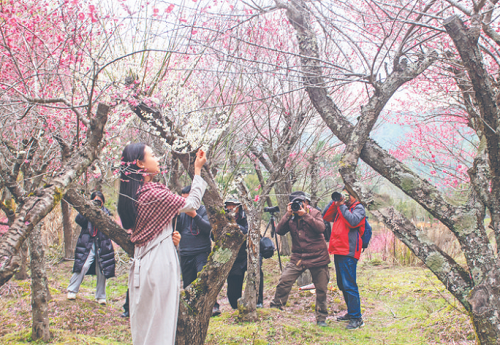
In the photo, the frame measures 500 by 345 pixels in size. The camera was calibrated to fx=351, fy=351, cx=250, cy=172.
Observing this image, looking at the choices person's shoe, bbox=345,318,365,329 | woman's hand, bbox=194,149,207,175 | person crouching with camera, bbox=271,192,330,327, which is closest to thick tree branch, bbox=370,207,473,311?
woman's hand, bbox=194,149,207,175

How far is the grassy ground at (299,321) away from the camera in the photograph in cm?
367

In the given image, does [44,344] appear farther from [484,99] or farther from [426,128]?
[426,128]

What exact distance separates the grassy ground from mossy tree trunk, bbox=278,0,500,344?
1.32 ft

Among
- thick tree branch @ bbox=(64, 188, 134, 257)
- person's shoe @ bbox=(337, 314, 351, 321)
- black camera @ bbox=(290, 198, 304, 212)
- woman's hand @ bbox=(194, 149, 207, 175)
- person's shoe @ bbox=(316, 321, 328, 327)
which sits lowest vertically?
person's shoe @ bbox=(316, 321, 328, 327)

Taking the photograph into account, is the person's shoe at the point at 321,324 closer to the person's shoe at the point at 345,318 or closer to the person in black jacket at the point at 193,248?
the person's shoe at the point at 345,318

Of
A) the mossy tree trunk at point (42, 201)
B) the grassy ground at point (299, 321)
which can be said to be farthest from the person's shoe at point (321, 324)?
the mossy tree trunk at point (42, 201)

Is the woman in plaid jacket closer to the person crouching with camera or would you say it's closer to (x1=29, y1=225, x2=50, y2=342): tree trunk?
(x1=29, y1=225, x2=50, y2=342): tree trunk

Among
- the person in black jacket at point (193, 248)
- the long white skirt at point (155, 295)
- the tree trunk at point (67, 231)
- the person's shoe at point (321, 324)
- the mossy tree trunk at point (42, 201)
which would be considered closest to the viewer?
the mossy tree trunk at point (42, 201)

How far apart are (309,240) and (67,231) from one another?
6.68 metres

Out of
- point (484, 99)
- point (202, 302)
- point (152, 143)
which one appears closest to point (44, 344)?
point (202, 302)

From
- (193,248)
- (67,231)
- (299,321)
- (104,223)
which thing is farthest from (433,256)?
(67,231)

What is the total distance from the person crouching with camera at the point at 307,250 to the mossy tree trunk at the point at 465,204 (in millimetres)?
1438

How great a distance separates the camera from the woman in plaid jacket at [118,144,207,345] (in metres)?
2.26

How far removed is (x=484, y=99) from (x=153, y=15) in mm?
3301
